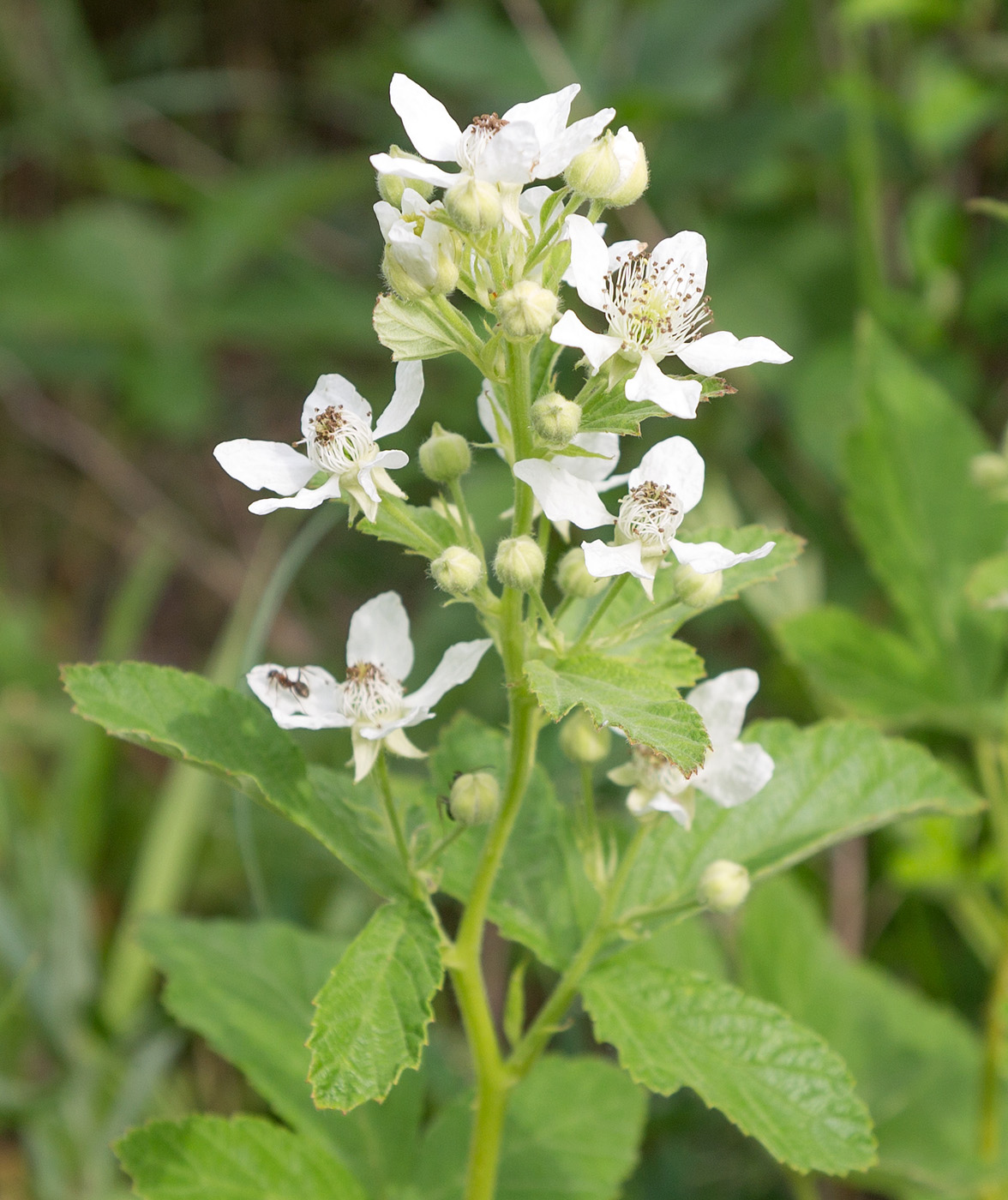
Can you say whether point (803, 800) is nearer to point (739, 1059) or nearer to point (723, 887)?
point (723, 887)

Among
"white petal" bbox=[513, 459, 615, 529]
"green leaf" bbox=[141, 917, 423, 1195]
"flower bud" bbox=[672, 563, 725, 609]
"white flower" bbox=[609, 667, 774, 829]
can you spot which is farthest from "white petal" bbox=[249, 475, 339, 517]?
"green leaf" bbox=[141, 917, 423, 1195]

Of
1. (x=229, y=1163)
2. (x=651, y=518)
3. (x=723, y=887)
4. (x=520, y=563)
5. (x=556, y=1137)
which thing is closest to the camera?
(x=520, y=563)

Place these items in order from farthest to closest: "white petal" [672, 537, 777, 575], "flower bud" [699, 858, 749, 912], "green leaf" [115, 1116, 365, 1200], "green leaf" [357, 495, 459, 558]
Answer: "green leaf" [115, 1116, 365, 1200], "flower bud" [699, 858, 749, 912], "green leaf" [357, 495, 459, 558], "white petal" [672, 537, 777, 575]

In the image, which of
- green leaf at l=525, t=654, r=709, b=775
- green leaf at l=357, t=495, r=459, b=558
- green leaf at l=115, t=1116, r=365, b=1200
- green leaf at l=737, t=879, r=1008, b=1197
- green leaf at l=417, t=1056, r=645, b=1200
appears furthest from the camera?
green leaf at l=737, t=879, r=1008, b=1197

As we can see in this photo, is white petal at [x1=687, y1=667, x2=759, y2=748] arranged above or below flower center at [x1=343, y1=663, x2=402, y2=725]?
above

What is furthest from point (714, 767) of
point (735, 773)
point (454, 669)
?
point (454, 669)

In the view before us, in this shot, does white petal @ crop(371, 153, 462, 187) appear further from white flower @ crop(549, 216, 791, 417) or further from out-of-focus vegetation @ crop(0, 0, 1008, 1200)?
out-of-focus vegetation @ crop(0, 0, 1008, 1200)
